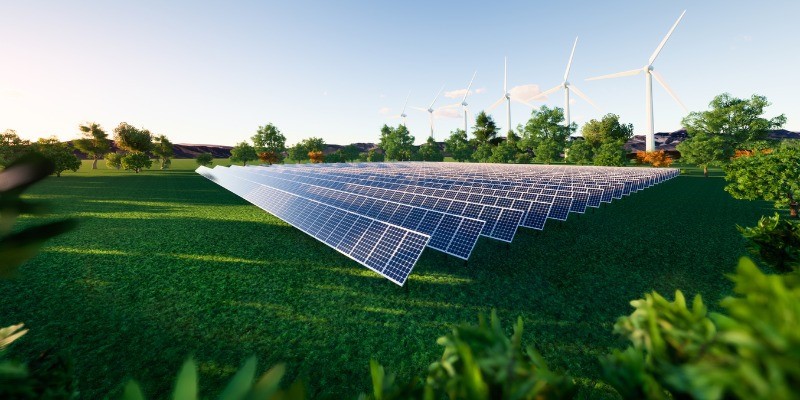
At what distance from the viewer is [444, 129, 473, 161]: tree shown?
91.5 meters

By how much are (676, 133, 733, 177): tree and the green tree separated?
23518mm

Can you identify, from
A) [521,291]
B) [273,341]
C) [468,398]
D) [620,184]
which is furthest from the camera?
[620,184]

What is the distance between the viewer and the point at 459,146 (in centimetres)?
9181

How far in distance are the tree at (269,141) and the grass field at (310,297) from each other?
242 feet

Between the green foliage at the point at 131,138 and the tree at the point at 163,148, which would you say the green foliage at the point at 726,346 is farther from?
the tree at the point at 163,148

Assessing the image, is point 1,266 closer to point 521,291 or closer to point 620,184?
point 521,291

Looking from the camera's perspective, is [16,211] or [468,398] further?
[468,398]

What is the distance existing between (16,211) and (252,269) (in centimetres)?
1173

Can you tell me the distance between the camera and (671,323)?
95.4 inches

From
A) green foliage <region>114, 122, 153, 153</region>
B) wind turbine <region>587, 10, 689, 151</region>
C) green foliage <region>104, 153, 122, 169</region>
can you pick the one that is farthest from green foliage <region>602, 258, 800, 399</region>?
green foliage <region>114, 122, 153, 153</region>

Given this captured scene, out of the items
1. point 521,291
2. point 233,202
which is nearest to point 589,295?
point 521,291

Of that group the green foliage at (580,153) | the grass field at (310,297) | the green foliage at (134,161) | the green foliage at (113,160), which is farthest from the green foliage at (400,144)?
the grass field at (310,297)

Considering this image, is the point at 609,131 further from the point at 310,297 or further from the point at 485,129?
the point at 310,297

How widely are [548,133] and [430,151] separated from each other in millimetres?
35189
